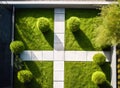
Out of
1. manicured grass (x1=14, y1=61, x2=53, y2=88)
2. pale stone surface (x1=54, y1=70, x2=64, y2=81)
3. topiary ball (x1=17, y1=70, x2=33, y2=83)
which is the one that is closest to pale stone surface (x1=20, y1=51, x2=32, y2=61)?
manicured grass (x1=14, y1=61, x2=53, y2=88)

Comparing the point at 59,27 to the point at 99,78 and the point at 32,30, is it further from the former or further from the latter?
the point at 99,78

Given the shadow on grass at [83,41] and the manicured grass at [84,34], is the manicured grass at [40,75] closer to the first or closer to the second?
the manicured grass at [84,34]

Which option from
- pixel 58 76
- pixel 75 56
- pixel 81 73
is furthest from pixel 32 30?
pixel 81 73

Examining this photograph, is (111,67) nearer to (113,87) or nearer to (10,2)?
(113,87)

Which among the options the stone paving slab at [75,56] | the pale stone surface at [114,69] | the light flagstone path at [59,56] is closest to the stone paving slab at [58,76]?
the light flagstone path at [59,56]

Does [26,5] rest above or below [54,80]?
above

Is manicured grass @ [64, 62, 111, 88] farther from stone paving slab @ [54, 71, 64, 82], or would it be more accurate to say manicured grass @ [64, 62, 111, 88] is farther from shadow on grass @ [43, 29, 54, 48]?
shadow on grass @ [43, 29, 54, 48]

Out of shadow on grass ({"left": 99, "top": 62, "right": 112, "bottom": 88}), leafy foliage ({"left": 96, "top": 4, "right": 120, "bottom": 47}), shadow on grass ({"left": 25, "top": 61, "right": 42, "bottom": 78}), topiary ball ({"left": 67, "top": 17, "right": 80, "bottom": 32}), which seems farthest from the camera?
shadow on grass ({"left": 25, "top": 61, "right": 42, "bottom": 78})

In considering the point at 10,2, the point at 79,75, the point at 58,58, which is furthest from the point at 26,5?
the point at 79,75
